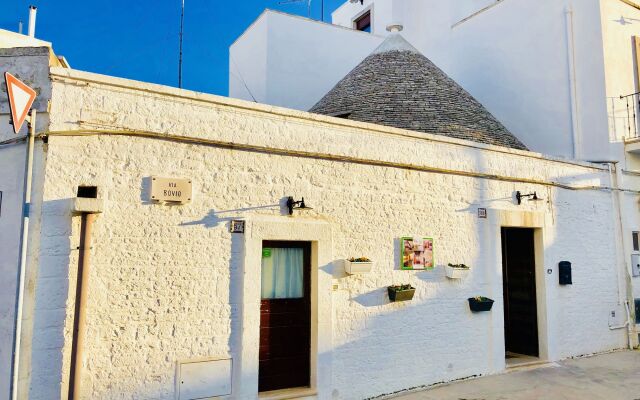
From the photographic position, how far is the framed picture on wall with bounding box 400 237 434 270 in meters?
6.73

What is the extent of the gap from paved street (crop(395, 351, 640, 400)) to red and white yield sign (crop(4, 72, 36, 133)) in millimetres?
5441

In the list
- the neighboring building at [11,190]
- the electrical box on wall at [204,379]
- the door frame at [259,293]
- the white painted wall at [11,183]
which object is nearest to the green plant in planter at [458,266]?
the door frame at [259,293]

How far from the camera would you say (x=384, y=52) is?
11.5m

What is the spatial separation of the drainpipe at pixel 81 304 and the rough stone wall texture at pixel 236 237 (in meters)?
0.09

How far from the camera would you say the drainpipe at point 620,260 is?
9.30 meters

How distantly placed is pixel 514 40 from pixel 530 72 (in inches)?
39.8

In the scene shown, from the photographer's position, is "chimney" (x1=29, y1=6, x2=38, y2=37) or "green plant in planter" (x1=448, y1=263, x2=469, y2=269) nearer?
"green plant in planter" (x1=448, y1=263, x2=469, y2=269)

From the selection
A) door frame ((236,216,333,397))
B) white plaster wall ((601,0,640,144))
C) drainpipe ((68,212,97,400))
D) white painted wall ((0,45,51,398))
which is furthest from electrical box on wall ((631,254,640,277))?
white painted wall ((0,45,51,398))

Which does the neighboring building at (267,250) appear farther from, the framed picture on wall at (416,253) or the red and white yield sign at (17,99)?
the red and white yield sign at (17,99)

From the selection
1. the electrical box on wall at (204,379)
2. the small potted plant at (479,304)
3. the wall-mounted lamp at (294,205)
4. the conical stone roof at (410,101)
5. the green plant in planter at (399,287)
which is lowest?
the electrical box on wall at (204,379)

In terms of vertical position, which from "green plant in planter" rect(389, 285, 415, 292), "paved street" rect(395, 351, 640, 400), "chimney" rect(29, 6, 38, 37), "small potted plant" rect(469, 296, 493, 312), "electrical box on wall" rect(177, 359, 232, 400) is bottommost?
"paved street" rect(395, 351, 640, 400)

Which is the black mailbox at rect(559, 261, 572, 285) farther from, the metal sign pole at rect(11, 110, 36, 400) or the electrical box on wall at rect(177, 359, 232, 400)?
the metal sign pole at rect(11, 110, 36, 400)

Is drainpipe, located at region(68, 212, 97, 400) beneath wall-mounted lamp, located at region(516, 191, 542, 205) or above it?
beneath

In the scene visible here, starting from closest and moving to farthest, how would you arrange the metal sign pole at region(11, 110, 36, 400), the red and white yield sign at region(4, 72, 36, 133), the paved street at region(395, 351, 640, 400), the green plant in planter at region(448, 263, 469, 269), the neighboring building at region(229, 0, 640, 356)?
1. the red and white yield sign at region(4, 72, 36, 133)
2. the metal sign pole at region(11, 110, 36, 400)
3. the paved street at region(395, 351, 640, 400)
4. the green plant in planter at region(448, 263, 469, 269)
5. the neighboring building at region(229, 0, 640, 356)
